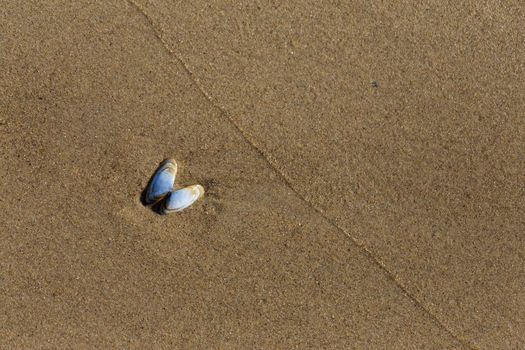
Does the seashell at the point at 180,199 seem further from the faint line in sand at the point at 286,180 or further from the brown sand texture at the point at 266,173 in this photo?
the faint line in sand at the point at 286,180

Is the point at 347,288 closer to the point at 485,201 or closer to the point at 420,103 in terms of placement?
the point at 485,201

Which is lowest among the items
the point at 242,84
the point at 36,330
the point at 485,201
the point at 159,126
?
the point at 36,330

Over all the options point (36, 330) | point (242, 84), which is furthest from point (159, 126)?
point (36, 330)

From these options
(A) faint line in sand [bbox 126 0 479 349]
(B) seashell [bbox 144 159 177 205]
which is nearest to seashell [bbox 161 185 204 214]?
(B) seashell [bbox 144 159 177 205]

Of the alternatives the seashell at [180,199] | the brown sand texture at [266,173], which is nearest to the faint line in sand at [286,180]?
the brown sand texture at [266,173]

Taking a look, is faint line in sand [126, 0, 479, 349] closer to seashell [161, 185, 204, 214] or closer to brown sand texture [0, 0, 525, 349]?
brown sand texture [0, 0, 525, 349]
